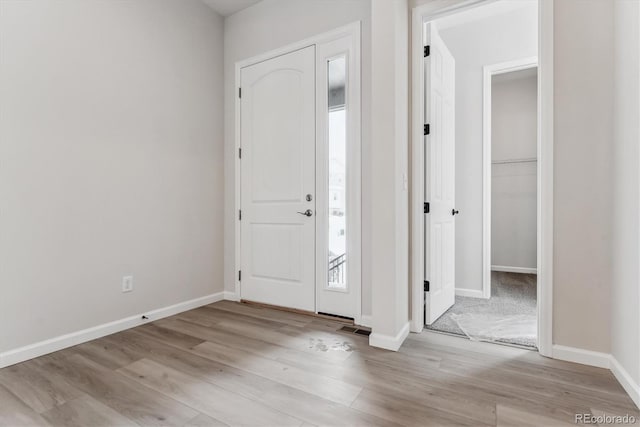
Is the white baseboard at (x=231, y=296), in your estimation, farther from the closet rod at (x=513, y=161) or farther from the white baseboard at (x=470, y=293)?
the closet rod at (x=513, y=161)

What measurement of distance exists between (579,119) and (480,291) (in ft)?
6.45

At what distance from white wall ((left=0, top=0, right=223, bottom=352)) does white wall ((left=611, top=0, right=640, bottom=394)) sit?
3.01 m

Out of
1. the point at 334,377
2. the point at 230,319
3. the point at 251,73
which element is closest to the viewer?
the point at 334,377

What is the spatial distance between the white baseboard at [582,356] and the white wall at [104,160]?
279cm

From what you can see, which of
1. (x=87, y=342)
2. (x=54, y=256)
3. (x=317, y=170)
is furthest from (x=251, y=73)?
(x=87, y=342)

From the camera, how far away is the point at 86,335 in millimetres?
2223

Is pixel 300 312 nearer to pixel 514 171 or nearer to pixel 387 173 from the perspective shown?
pixel 387 173

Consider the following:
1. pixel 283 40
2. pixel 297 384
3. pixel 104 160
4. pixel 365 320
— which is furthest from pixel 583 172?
pixel 104 160

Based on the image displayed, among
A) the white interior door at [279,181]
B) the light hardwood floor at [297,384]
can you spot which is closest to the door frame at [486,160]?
the light hardwood floor at [297,384]

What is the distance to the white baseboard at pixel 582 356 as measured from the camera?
180 centimetres

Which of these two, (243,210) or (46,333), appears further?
(243,210)

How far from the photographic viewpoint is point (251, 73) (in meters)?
3.11

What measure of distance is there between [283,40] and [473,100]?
2.02 meters

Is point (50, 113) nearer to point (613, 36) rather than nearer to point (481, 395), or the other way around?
point (481, 395)
